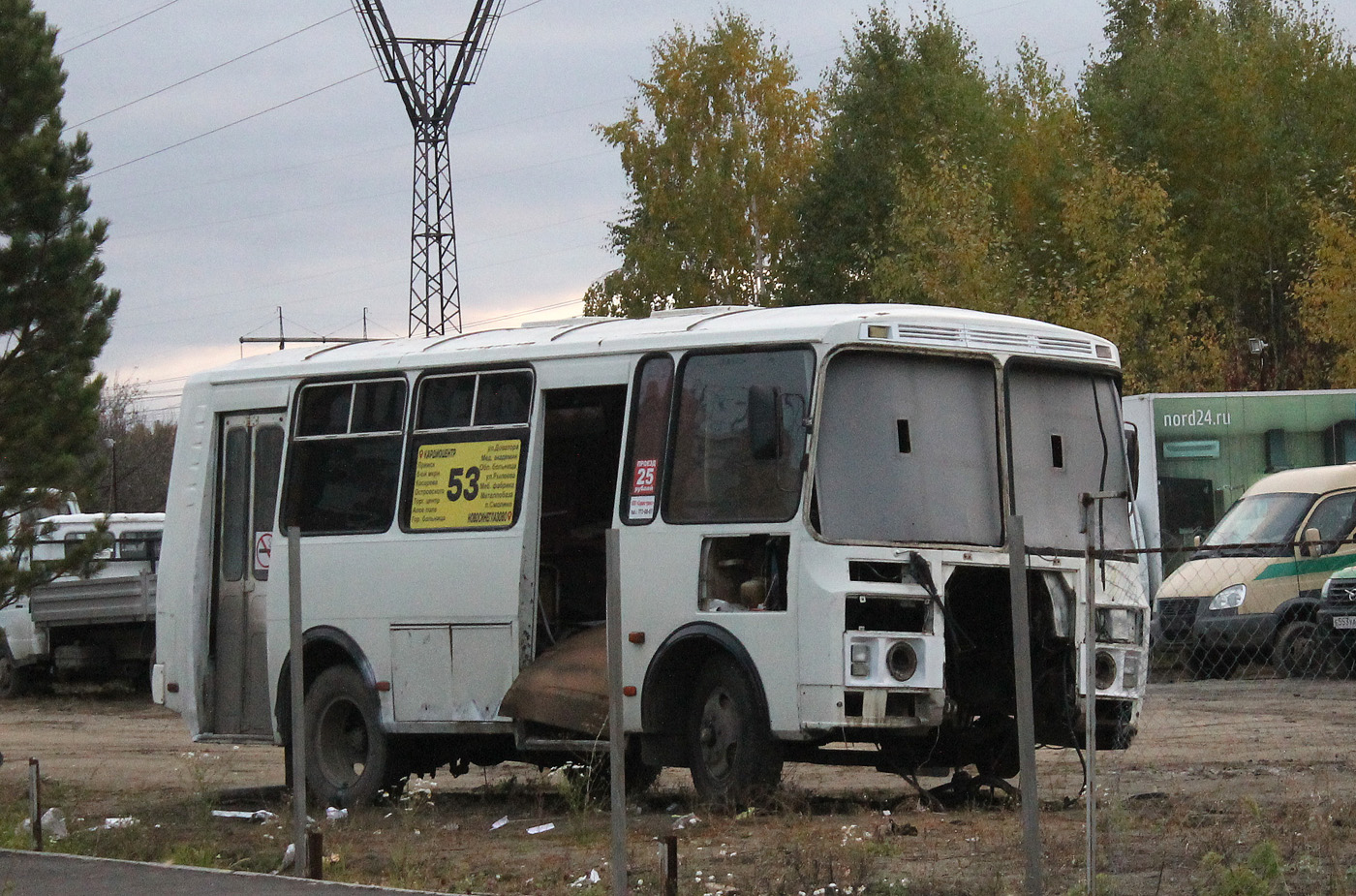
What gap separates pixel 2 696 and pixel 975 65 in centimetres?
3766

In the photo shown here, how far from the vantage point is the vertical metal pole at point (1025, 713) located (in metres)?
7.32

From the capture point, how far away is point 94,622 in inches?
1093

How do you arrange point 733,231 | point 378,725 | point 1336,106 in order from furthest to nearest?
point 733,231 < point 1336,106 < point 378,725

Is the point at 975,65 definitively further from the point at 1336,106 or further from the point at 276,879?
the point at 276,879

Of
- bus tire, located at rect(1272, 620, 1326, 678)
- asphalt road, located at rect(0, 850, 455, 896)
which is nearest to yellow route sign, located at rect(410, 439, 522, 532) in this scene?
asphalt road, located at rect(0, 850, 455, 896)

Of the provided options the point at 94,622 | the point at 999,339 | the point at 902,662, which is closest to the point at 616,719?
the point at 902,662

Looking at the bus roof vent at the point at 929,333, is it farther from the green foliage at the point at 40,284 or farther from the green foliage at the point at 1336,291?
the green foliage at the point at 1336,291

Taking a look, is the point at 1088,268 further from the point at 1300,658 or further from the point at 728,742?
the point at 728,742

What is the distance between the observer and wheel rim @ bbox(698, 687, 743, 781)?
11938mm

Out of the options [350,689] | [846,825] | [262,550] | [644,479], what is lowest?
[846,825]

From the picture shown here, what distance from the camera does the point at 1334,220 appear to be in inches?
1502

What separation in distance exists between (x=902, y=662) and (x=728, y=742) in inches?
46.2

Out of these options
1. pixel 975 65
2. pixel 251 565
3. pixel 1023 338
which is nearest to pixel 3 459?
pixel 251 565

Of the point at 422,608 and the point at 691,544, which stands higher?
the point at 691,544
